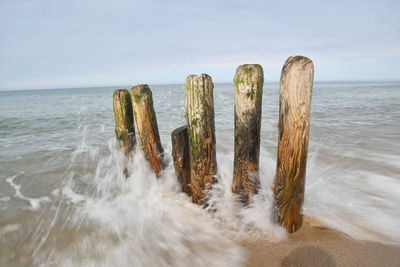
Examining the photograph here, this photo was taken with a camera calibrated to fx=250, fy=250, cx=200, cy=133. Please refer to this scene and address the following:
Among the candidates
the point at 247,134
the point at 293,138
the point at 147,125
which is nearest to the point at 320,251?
the point at 293,138

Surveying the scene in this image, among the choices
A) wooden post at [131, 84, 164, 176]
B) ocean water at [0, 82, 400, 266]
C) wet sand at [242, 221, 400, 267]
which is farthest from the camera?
wooden post at [131, 84, 164, 176]

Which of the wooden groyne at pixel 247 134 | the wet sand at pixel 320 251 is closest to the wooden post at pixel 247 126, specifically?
the wooden groyne at pixel 247 134

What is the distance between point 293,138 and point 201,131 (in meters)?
1.00

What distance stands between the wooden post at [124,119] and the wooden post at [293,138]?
2.35 metres

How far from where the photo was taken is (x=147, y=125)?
354 cm

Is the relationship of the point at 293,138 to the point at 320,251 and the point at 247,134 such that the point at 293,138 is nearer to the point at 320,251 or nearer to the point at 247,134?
the point at 247,134

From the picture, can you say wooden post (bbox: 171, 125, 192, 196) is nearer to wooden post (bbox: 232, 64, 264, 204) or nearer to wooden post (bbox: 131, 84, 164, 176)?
wooden post (bbox: 131, 84, 164, 176)

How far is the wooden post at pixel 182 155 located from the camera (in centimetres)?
315

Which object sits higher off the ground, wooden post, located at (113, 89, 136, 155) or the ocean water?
wooden post, located at (113, 89, 136, 155)

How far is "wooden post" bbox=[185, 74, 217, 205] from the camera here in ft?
8.85

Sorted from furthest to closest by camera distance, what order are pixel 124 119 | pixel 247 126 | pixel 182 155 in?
pixel 124 119 < pixel 182 155 < pixel 247 126

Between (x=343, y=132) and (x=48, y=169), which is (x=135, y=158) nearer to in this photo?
(x=48, y=169)

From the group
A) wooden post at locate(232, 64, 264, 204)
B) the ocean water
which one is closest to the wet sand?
the ocean water

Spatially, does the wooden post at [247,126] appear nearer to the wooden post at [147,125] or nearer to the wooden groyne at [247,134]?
the wooden groyne at [247,134]
